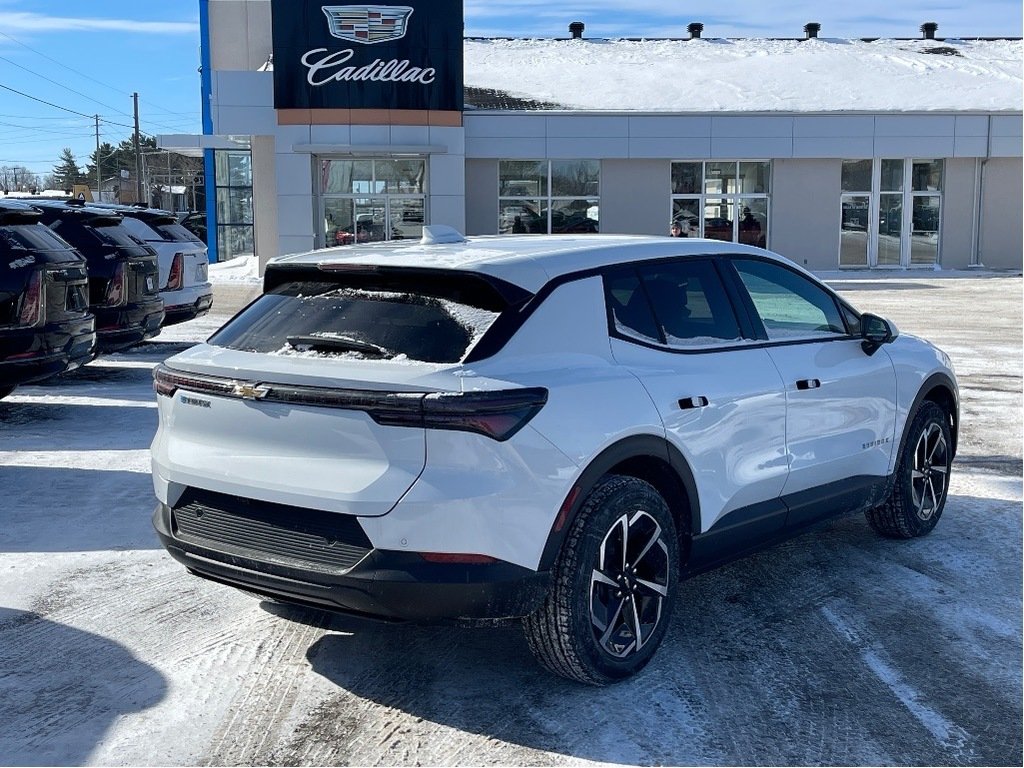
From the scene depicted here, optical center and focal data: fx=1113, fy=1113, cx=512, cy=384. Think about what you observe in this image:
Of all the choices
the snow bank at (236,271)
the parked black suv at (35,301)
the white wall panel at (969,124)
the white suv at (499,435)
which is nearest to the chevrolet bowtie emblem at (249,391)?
the white suv at (499,435)

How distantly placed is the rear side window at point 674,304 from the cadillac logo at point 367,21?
24381 mm

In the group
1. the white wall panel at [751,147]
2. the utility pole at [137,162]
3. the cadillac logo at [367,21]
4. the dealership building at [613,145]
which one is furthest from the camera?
the utility pole at [137,162]

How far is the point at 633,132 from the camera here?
30.6 meters

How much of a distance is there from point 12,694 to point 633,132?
28.1 metres

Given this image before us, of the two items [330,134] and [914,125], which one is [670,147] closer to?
[914,125]

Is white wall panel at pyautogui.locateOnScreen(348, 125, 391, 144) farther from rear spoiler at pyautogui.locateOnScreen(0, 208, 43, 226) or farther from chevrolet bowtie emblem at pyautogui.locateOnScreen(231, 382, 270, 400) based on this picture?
chevrolet bowtie emblem at pyautogui.locateOnScreen(231, 382, 270, 400)

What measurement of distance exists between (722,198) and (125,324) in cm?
2359

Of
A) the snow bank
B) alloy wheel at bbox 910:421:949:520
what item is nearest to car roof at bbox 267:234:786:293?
alloy wheel at bbox 910:421:949:520

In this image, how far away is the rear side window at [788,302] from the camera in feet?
17.5

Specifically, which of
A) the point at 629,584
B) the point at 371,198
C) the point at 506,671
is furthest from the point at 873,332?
the point at 371,198

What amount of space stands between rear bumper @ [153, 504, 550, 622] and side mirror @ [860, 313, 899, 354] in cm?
262

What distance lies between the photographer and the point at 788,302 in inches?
221

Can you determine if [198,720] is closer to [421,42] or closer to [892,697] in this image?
[892,697]

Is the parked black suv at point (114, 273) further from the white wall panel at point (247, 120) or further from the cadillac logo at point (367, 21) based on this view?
the white wall panel at point (247, 120)
